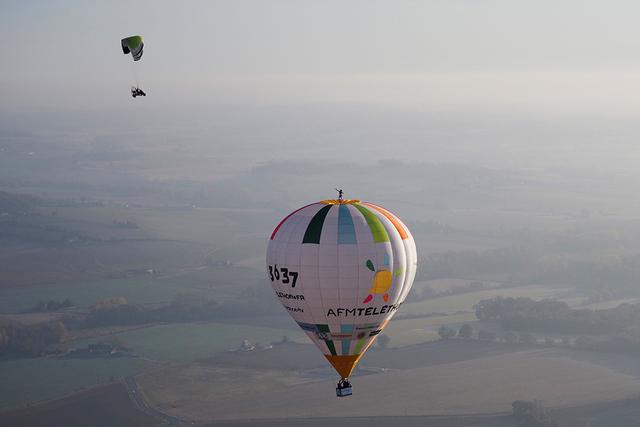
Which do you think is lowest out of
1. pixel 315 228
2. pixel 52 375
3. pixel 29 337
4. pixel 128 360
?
pixel 52 375

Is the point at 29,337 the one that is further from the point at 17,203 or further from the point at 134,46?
the point at 17,203

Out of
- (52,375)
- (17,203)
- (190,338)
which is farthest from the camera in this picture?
(17,203)

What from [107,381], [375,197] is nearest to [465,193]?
[375,197]

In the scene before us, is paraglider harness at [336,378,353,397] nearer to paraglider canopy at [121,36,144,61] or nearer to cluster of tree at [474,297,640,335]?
paraglider canopy at [121,36,144,61]

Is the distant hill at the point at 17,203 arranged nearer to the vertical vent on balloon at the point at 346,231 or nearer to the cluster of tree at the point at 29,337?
the cluster of tree at the point at 29,337

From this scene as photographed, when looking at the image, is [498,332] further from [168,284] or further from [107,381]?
[168,284]

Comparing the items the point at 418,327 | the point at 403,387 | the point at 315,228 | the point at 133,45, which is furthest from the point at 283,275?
the point at 418,327
